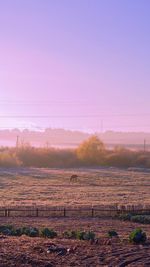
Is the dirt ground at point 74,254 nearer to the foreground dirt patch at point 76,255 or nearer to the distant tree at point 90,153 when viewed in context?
the foreground dirt patch at point 76,255

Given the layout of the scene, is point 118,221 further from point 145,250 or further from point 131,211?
point 145,250

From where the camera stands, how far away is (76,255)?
16.5m

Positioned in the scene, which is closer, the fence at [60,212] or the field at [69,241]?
the field at [69,241]

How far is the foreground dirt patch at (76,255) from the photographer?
15477 millimetres

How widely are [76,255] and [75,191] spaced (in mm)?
48029

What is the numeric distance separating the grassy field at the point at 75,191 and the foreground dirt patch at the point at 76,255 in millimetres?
27596

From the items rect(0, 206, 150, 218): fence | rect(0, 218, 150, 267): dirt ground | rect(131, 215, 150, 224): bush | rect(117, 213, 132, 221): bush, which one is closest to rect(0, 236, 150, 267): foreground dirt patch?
rect(0, 218, 150, 267): dirt ground

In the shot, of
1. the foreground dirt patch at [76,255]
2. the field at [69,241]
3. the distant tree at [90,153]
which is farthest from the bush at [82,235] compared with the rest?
the distant tree at [90,153]

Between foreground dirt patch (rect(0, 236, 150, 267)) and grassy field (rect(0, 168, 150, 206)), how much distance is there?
27.6 metres

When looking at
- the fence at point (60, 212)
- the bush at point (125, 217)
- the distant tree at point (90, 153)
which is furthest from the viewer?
the distant tree at point (90, 153)

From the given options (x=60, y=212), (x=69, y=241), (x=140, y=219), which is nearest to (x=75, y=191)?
(x=60, y=212)

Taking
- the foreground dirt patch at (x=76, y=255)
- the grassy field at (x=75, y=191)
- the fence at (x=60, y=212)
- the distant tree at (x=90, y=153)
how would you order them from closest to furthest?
the foreground dirt patch at (x=76, y=255) < the fence at (x=60, y=212) < the grassy field at (x=75, y=191) < the distant tree at (x=90, y=153)

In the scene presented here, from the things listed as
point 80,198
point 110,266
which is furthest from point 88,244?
point 80,198

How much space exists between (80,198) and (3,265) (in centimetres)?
3859
